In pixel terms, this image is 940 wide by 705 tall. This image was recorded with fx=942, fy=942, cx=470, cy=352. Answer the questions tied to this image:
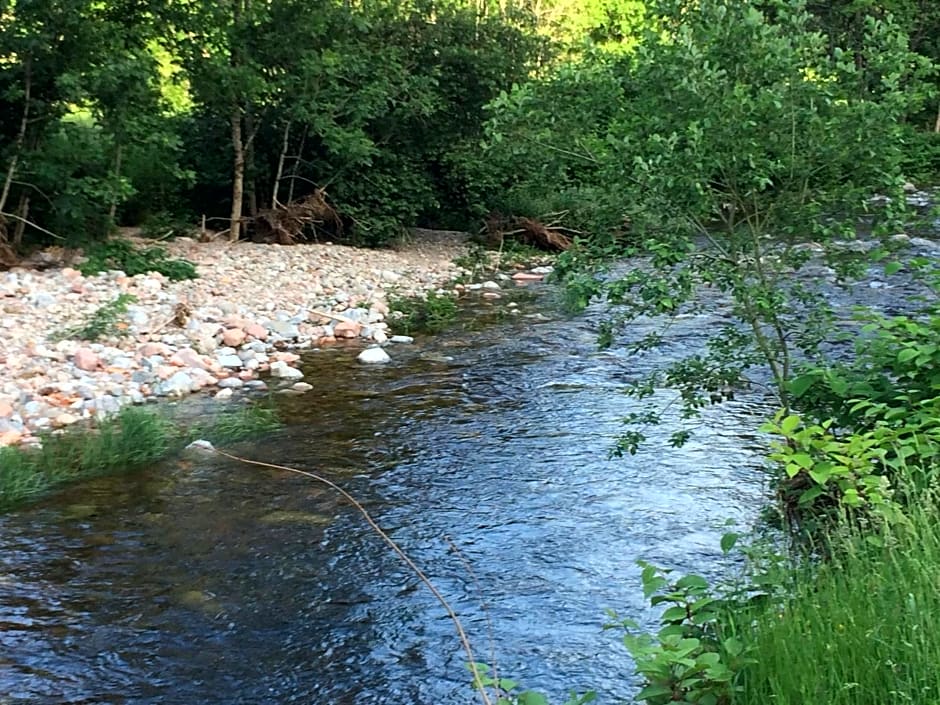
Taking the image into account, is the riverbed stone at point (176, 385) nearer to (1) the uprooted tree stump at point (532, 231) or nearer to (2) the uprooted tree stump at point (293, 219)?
(2) the uprooted tree stump at point (293, 219)

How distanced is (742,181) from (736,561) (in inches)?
68.5

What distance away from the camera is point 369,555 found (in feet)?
15.7

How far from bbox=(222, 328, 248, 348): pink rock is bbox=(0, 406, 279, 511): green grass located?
219 centimetres

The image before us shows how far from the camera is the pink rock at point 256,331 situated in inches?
377

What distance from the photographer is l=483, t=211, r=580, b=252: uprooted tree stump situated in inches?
643

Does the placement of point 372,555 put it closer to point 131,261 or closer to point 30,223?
point 131,261

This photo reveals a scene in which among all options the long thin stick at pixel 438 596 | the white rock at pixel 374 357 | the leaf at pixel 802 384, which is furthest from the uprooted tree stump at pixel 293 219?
the leaf at pixel 802 384

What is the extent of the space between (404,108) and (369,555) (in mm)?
11209

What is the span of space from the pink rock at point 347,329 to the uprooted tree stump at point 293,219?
4.84m

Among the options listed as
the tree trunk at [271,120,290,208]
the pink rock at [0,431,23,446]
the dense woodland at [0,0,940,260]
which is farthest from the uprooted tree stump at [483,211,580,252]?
the pink rock at [0,431,23,446]

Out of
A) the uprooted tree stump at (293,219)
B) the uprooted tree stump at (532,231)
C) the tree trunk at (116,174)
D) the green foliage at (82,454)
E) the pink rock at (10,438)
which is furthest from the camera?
the uprooted tree stump at (532,231)

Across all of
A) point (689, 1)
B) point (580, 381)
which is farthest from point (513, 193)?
point (689, 1)

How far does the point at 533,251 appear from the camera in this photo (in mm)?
16078

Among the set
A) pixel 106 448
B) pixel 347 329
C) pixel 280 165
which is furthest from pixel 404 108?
pixel 106 448
